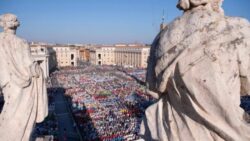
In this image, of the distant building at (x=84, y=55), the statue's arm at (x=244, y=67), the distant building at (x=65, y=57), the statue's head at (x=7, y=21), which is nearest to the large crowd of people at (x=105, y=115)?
the statue's head at (x=7, y=21)

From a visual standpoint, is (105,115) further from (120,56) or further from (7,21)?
(120,56)

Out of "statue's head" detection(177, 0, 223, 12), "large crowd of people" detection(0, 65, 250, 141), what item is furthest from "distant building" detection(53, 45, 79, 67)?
"statue's head" detection(177, 0, 223, 12)

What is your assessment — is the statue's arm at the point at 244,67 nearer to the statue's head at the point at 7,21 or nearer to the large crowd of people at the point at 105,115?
the statue's head at the point at 7,21

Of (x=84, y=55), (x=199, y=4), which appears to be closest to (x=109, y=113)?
(x=199, y=4)

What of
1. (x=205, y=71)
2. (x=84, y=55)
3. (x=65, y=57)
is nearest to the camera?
(x=205, y=71)

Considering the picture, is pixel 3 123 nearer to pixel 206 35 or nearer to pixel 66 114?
pixel 206 35

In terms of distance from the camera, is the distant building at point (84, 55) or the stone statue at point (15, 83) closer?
the stone statue at point (15, 83)

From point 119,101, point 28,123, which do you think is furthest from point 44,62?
point 28,123
